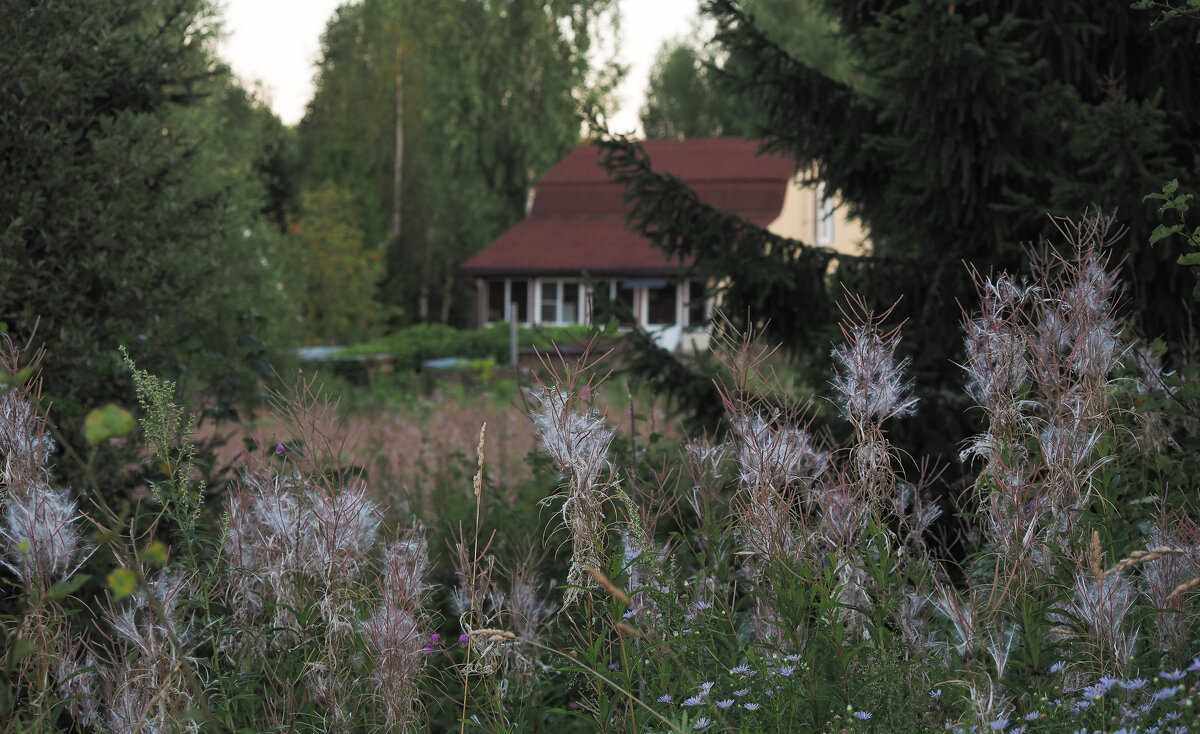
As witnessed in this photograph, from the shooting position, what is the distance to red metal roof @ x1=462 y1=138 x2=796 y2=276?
3403cm

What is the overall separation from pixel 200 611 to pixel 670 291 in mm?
33231

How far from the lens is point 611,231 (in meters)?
35.8

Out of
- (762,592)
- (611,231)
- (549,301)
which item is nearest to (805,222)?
(611,231)

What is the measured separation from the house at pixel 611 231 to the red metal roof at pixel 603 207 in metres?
0.03

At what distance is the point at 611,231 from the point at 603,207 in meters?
1.21

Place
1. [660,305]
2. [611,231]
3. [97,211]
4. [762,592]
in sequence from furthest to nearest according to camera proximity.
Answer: [660,305] → [611,231] → [97,211] → [762,592]

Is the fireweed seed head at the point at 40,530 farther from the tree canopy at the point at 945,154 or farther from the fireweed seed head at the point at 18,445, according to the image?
the tree canopy at the point at 945,154

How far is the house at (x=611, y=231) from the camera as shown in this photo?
34094 mm

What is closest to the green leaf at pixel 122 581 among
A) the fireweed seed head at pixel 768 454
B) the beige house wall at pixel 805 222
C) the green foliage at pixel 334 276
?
the fireweed seed head at pixel 768 454

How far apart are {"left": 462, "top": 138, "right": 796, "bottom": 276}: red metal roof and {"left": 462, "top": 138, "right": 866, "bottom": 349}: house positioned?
3 cm

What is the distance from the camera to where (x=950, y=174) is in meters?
6.15

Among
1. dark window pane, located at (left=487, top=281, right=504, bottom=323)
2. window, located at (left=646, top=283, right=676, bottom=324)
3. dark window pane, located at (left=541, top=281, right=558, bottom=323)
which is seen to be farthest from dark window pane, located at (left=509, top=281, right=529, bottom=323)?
window, located at (left=646, top=283, right=676, bottom=324)

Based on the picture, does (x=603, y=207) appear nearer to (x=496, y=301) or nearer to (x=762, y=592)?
(x=496, y=301)

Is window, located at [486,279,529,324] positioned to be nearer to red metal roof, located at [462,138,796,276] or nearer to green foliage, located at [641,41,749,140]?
red metal roof, located at [462,138,796,276]
